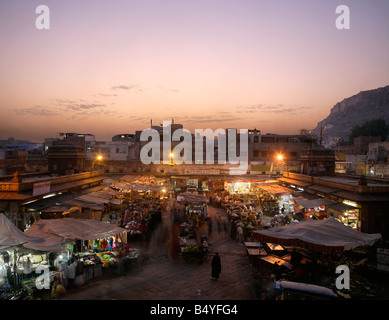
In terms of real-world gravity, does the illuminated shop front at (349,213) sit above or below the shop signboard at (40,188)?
below

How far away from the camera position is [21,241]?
9523mm

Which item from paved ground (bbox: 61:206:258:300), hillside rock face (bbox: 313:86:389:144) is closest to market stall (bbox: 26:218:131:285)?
paved ground (bbox: 61:206:258:300)

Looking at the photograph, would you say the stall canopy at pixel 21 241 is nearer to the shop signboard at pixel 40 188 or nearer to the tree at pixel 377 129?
the shop signboard at pixel 40 188

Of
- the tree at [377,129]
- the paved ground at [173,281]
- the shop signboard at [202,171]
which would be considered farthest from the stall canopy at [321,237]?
the tree at [377,129]

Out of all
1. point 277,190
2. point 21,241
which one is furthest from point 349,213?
point 21,241

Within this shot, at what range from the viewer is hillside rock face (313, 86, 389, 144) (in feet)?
509

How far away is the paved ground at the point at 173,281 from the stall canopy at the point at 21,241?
179cm

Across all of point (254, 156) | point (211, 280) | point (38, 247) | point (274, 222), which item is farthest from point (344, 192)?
point (254, 156)

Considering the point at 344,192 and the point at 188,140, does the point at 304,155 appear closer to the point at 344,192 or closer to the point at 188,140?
the point at 344,192

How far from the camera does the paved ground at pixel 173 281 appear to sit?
9531 millimetres

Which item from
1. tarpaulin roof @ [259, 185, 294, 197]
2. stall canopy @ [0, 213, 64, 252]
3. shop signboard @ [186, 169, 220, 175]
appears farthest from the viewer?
shop signboard @ [186, 169, 220, 175]

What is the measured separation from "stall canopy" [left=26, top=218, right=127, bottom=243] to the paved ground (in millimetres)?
1727

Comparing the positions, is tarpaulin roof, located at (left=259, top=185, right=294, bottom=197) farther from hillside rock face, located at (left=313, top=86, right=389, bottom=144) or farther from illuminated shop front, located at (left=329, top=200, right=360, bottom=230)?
hillside rock face, located at (left=313, top=86, right=389, bottom=144)

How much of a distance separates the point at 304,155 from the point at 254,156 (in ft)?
54.9
